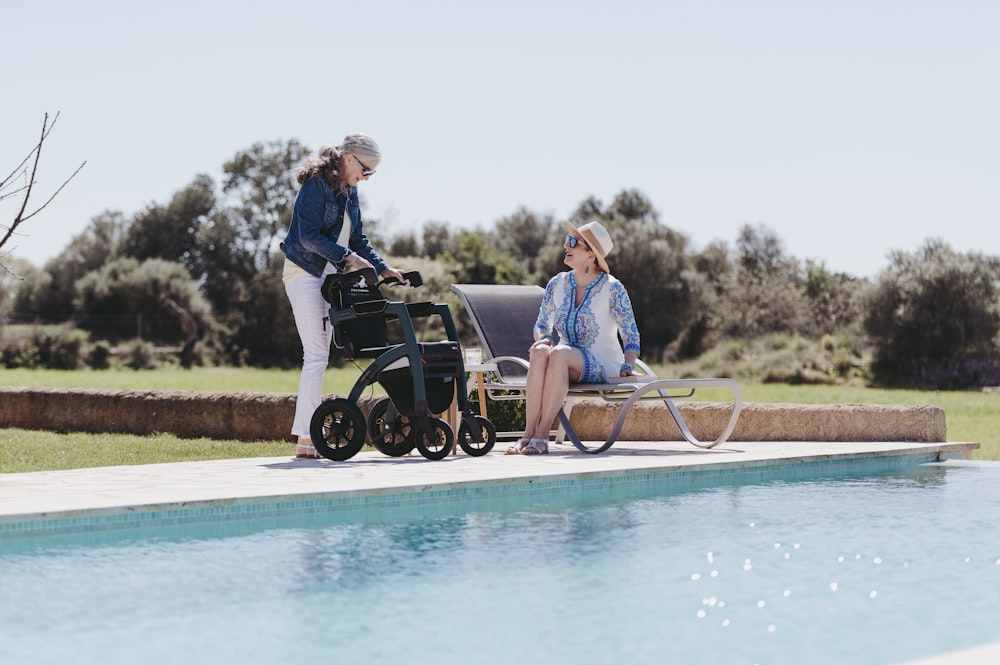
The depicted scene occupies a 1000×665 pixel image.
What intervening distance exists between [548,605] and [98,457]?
547cm

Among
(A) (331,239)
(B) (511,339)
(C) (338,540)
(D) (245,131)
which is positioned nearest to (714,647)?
(C) (338,540)

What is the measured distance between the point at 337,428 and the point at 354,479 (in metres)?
1.17

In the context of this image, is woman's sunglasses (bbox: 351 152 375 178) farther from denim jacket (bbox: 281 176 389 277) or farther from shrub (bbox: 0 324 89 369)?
shrub (bbox: 0 324 89 369)

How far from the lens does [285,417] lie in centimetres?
952

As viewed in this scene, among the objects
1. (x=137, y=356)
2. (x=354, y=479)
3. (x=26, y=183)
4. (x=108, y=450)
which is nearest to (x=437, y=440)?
(x=354, y=479)

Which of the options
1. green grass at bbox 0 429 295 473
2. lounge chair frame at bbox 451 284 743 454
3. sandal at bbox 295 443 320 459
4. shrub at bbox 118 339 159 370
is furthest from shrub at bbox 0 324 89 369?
sandal at bbox 295 443 320 459

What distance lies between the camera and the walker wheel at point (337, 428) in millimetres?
6352

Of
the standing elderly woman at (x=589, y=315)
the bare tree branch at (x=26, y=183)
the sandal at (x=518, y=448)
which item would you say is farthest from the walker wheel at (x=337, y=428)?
the bare tree branch at (x=26, y=183)

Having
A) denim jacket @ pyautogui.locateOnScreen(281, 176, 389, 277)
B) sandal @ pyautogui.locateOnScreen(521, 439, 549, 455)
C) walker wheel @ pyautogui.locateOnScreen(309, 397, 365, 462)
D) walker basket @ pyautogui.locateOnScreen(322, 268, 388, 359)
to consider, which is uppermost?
denim jacket @ pyautogui.locateOnScreen(281, 176, 389, 277)

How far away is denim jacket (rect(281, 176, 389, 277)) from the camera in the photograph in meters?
6.50

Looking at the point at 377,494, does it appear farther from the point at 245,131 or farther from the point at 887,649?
the point at 245,131

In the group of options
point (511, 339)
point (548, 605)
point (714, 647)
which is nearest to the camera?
point (714, 647)

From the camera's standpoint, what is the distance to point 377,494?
501cm

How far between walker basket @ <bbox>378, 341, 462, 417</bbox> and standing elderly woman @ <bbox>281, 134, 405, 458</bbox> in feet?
1.46
